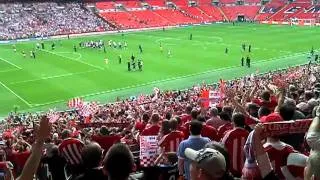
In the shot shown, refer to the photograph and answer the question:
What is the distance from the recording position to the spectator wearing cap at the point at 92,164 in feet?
18.3

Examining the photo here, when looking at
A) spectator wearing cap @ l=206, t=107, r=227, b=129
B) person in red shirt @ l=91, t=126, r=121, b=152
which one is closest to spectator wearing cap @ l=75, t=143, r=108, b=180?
person in red shirt @ l=91, t=126, r=121, b=152

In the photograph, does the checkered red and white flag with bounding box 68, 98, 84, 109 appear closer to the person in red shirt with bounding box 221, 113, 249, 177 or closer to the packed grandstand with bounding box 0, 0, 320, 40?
the person in red shirt with bounding box 221, 113, 249, 177

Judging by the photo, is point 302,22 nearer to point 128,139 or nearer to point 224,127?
point 128,139

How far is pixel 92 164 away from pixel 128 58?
148 ft

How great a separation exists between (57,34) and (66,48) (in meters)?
15.1

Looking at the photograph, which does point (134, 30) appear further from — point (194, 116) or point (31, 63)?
point (194, 116)

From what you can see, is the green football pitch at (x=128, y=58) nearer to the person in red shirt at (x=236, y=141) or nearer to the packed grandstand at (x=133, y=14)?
the packed grandstand at (x=133, y=14)

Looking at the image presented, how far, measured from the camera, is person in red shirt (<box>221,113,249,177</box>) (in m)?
8.10

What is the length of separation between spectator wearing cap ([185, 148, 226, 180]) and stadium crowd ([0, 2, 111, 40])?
68364 millimetres

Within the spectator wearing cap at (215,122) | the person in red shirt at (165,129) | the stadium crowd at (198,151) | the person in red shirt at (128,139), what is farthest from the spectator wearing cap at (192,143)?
the person in red shirt at (128,139)

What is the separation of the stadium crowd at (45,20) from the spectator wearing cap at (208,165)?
Result: 224ft

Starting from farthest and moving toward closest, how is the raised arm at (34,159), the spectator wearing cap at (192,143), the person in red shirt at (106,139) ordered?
1. the person in red shirt at (106,139)
2. the spectator wearing cap at (192,143)
3. the raised arm at (34,159)

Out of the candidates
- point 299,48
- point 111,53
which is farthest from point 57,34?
point 299,48

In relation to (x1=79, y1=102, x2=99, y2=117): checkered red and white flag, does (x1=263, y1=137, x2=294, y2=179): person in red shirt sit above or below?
above
